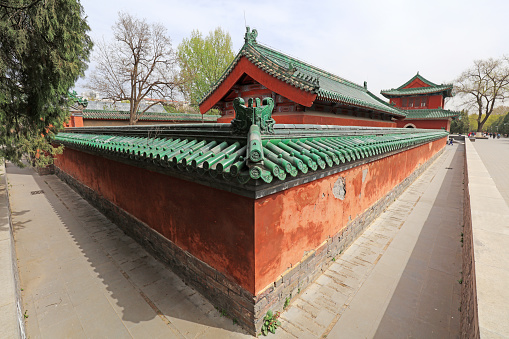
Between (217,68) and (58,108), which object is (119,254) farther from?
(217,68)

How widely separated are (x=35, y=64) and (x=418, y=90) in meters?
33.0

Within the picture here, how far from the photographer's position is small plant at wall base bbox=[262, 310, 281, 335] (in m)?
3.37

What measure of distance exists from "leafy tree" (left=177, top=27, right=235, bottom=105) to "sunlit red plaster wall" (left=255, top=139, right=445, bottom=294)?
21.0 m

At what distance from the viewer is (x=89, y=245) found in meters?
5.83

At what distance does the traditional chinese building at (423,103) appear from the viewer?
2511cm

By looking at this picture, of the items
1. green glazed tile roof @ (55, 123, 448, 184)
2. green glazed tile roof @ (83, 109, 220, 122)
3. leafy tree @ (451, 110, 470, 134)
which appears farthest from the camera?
leafy tree @ (451, 110, 470, 134)

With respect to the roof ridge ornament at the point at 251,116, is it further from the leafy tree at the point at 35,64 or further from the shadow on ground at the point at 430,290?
the leafy tree at the point at 35,64

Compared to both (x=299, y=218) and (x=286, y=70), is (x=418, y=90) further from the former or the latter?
(x=299, y=218)

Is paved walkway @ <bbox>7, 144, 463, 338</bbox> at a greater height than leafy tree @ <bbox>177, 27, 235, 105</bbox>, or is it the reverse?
leafy tree @ <bbox>177, 27, 235, 105</bbox>

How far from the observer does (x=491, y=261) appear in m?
3.12

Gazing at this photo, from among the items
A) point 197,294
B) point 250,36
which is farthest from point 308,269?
point 250,36

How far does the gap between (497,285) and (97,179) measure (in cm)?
939

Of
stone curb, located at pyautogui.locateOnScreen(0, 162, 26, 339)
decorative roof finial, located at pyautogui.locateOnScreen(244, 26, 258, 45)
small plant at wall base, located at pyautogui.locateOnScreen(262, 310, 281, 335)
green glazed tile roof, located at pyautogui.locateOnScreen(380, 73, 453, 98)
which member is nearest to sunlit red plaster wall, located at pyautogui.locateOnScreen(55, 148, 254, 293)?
small plant at wall base, located at pyautogui.locateOnScreen(262, 310, 281, 335)

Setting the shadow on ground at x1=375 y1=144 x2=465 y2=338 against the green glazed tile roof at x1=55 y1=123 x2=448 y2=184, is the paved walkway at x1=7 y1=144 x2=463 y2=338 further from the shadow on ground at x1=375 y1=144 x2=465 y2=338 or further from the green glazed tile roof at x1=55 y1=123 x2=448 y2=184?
the green glazed tile roof at x1=55 y1=123 x2=448 y2=184
